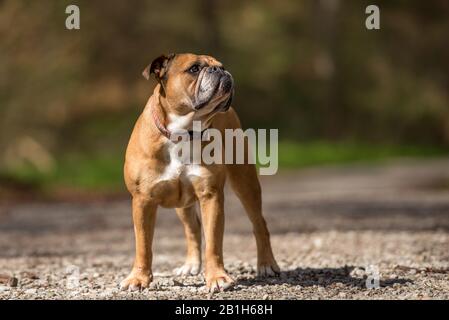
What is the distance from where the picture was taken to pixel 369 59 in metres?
30.3

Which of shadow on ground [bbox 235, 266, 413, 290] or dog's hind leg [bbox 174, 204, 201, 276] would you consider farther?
dog's hind leg [bbox 174, 204, 201, 276]

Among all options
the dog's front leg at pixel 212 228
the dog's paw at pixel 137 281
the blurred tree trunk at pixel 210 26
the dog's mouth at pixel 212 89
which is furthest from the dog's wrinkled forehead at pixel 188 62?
the blurred tree trunk at pixel 210 26

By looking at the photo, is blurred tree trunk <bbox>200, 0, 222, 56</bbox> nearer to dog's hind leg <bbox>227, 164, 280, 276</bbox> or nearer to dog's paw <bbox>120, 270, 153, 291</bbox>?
dog's hind leg <bbox>227, 164, 280, 276</bbox>

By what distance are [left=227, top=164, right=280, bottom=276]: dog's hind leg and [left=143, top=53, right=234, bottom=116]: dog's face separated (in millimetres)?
702

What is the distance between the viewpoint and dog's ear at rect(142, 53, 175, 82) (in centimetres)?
532

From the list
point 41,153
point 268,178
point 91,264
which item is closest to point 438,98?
point 268,178

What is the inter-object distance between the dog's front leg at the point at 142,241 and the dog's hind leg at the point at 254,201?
72 cm

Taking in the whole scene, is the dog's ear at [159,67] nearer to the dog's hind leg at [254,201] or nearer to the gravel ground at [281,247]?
the dog's hind leg at [254,201]

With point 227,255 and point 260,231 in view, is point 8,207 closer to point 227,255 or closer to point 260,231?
point 227,255

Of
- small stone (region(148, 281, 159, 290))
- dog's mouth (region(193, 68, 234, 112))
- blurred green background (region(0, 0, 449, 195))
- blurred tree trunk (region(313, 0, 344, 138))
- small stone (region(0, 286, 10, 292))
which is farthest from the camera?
blurred tree trunk (region(313, 0, 344, 138))

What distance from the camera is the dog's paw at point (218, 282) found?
16.9 ft

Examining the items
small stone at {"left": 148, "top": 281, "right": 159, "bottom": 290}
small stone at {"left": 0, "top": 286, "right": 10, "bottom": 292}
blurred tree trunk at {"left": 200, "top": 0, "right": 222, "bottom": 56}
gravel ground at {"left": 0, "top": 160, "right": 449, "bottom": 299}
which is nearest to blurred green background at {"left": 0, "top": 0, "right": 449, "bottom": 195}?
blurred tree trunk at {"left": 200, "top": 0, "right": 222, "bottom": 56}

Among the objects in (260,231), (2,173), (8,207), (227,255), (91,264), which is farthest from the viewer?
(2,173)
